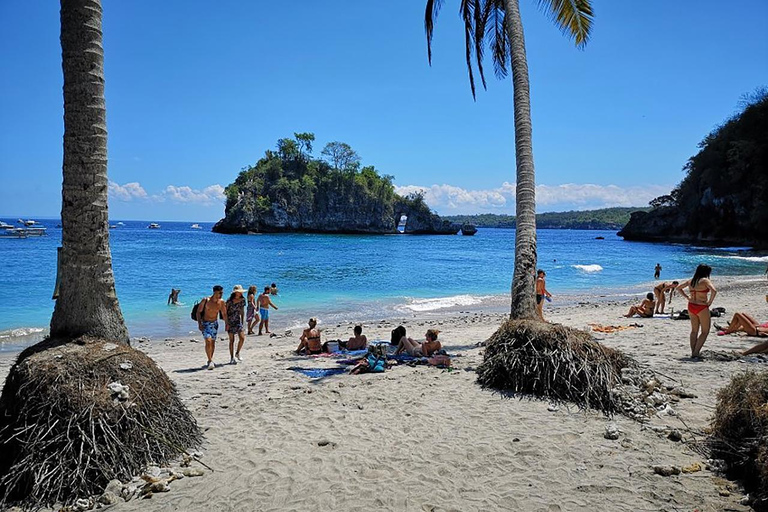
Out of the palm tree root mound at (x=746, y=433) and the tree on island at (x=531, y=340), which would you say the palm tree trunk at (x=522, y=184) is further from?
the palm tree root mound at (x=746, y=433)

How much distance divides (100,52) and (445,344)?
344 inches

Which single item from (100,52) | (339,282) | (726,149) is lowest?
(339,282)

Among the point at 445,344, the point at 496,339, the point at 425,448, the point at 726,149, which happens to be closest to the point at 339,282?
the point at 445,344

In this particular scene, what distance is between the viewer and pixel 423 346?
30.1 feet

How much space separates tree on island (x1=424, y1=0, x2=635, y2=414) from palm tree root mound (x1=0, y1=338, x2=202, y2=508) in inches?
177

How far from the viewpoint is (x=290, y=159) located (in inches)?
3844

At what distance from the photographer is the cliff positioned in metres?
52.9

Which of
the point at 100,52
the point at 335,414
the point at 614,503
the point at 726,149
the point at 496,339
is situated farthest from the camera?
the point at 726,149

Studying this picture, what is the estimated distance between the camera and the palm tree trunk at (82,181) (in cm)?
486

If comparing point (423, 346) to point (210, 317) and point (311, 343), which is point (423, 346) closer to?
point (311, 343)

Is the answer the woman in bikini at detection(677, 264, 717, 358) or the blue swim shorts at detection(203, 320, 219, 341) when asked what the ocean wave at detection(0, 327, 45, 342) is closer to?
the blue swim shorts at detection(203, 320, 219, 341)

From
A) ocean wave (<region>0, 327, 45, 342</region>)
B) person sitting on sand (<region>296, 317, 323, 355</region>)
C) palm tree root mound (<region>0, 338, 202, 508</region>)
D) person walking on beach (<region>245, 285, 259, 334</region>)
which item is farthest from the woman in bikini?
ocean wave (<region>0, 327, 45, 342</region>)

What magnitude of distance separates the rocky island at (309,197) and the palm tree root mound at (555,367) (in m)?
83.7

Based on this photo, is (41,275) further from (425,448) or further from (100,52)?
(425,448)
